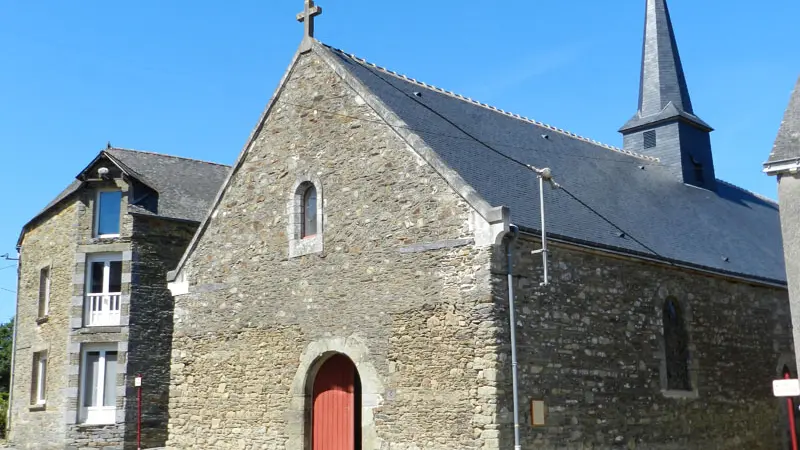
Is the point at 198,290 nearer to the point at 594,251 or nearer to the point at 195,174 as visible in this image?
the point at 594,251

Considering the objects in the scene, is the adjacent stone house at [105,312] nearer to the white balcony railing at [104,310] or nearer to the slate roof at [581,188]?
the white balcony railing at [104,310]

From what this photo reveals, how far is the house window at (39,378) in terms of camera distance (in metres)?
21.7

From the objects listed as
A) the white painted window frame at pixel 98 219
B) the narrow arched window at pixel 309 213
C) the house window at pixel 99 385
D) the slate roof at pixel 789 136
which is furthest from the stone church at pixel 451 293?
the white painted window frame at pixel 98 219

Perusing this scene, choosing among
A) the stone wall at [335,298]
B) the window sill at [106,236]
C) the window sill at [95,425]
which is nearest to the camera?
the stone wall at [335,298]

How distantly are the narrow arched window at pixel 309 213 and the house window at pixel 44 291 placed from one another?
35.6 ft

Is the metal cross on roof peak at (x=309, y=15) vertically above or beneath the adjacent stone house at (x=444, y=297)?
above

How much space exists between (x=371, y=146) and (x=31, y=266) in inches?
542

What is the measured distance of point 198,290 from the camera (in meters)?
15.6

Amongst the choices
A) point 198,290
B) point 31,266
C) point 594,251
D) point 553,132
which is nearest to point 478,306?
point 594,251

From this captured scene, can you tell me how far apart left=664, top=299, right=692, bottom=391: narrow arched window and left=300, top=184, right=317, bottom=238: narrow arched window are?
619 cm

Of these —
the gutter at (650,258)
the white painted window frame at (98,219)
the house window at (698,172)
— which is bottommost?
the gutter at (650,258)

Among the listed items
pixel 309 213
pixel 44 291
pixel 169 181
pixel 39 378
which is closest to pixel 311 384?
pixel 309 213

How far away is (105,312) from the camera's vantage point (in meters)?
20.7

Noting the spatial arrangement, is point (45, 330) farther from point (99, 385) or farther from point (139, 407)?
point (139, 407)
